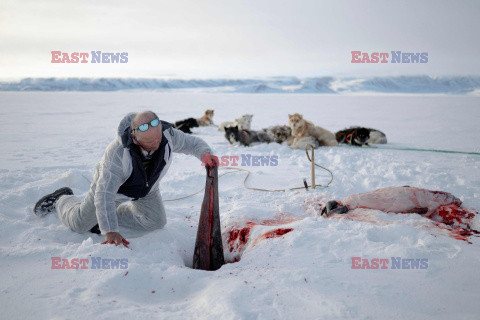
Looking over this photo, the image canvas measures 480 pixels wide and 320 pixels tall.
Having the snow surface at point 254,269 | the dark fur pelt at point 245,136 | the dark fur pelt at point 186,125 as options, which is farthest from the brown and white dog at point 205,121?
the snow surface at point 254,269

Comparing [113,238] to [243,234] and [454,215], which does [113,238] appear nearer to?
[243,234]

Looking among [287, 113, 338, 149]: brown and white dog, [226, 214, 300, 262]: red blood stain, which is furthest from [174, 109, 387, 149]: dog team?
[226, 214, 300, 262]: red blood stain

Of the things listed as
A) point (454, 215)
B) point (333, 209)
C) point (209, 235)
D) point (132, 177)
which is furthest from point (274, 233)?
point (454, 215)

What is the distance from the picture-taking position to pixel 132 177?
285 cm

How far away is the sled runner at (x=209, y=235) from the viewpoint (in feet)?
9.57

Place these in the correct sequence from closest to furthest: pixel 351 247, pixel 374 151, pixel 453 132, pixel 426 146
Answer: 1. pixel 351 247
2. pixel 374 151
3. pixel 426 146
4. pixel 453 132

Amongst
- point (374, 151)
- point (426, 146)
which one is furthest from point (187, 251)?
point (426, 146)

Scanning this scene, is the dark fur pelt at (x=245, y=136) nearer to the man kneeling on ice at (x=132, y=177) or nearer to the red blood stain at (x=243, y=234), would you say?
the red blood stain at (x=243, y=234)

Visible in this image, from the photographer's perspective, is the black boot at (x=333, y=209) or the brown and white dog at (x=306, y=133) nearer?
the black boot at (x=333, y=209)

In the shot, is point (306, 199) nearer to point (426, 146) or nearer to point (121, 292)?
point (121, 292)

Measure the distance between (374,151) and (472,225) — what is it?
4836 mm

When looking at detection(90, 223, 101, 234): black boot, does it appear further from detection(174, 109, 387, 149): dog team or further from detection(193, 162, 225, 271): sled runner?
detection(174, 109, 387, 149): dog team

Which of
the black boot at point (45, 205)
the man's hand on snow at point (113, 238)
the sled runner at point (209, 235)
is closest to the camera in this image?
the man's hand on snow at point (113, 238)

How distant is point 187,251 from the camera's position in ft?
10.6
